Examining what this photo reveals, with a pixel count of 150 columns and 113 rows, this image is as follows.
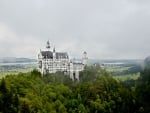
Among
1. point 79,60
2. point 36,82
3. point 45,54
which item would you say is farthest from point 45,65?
point 36,82

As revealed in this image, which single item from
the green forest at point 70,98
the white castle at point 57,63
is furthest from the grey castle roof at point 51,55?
the green forest at point 70,98

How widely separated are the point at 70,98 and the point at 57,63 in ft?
109

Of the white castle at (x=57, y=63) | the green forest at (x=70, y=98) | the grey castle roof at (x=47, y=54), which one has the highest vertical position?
the grey castle roof at (x=47, y=54)

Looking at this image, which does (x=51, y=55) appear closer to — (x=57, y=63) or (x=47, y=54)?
(x=47, y=54)

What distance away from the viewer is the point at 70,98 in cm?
6619

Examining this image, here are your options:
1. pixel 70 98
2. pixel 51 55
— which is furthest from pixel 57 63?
pixel 70 98

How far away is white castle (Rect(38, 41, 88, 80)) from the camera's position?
95.9 meters

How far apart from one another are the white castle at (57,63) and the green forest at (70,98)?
84.2ft

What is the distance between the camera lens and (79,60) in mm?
104938

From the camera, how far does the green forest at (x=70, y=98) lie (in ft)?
194

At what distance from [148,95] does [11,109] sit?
22495mm

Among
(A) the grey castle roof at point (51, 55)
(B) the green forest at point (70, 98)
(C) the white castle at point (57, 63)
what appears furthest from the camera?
(A) the grey castle roof at point (51, 55)

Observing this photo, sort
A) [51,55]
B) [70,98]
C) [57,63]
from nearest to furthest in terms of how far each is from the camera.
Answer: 1. [70,98]
2. [57,63]
3. [51,55]

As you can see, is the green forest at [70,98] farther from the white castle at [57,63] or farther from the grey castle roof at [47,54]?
the grey castle roof at [47,54]
